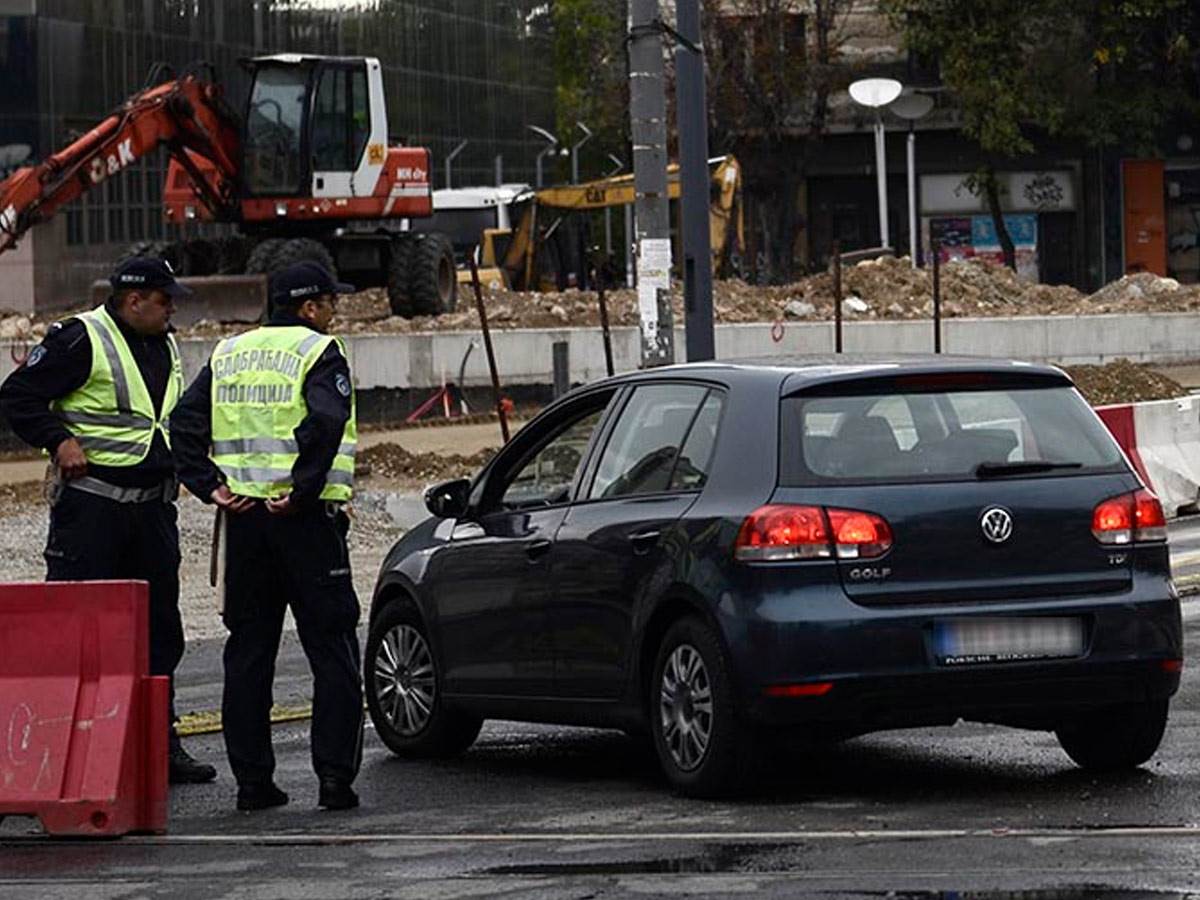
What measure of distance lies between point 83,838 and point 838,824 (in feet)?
7.72

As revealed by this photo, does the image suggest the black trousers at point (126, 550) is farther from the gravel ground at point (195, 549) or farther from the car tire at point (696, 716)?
the gravel ground at point (195, 549)

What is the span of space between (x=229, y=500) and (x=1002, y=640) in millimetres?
2573

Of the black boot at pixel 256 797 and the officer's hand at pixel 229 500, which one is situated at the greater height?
the officer's hand at pixel 229 500


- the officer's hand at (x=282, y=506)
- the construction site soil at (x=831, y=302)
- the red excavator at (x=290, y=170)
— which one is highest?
the red excavator at (x=290, y=170)

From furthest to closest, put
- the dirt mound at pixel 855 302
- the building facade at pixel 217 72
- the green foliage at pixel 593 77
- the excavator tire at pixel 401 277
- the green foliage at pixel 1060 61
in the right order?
the green foliage at pixel 593 77
the green foliage at pixel 1060 61
the building facade at pixel 217 72
the excavator tire at pixel 401 277
the dirt mound at pixel 855 302

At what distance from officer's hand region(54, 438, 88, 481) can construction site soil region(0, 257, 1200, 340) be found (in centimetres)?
2806

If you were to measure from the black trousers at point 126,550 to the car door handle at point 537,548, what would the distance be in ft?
4.41

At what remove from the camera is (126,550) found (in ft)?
34.5

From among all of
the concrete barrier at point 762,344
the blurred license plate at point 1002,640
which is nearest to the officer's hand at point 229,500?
the blurred license plate at point 1002,640

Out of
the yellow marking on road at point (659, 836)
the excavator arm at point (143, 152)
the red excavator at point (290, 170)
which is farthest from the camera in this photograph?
the red excavator at point (290, 170)

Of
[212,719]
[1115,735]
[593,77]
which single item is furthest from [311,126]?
[593,77]

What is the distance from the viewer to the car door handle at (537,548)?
1012cm

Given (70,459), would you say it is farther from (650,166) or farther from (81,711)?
(650,166)

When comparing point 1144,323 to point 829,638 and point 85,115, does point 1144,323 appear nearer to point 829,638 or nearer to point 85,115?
point 85,115
